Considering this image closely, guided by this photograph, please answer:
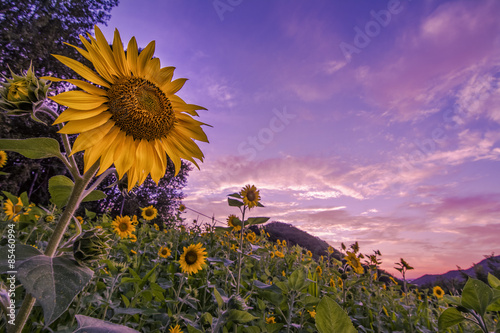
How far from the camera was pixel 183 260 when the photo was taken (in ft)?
10.4

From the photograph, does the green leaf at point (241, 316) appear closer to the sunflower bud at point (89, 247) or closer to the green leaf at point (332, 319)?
the sunflower bud at point (89, 247)

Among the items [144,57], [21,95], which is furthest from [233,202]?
[21,95]

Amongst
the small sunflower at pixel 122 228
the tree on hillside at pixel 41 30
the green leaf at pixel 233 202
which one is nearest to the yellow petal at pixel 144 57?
the green leaf at pixel 233 202

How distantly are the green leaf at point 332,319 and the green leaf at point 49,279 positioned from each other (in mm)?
622

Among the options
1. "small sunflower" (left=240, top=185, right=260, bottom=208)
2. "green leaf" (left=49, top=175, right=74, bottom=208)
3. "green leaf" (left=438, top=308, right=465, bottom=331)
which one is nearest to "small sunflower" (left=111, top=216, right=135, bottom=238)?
"small sunflower" (left=240, top=185, right=260, bottom=208)

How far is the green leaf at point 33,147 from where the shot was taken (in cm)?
90

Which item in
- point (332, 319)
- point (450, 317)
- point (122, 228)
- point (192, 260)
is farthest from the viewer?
point (122, 228)

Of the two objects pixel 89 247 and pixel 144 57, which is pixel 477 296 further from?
pixel 144 57

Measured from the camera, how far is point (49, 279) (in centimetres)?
75

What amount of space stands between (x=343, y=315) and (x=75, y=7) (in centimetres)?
1998

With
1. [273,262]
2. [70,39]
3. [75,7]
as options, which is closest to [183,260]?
[273,262]

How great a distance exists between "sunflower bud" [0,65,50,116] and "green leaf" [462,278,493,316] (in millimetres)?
1861

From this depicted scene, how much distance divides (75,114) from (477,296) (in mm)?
1751

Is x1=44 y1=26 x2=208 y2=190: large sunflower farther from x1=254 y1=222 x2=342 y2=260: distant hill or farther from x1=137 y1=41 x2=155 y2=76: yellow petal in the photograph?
x1=254 y1=222 x2=342 y2=260: distant hill
